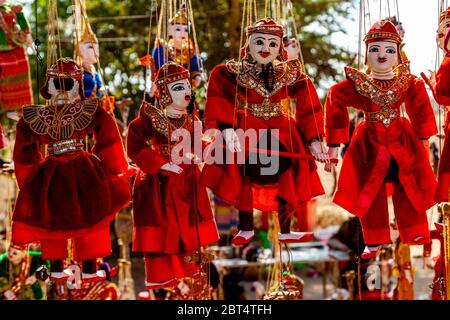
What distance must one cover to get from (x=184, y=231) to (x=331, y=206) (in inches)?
226

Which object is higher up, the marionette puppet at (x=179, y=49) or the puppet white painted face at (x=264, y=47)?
the marionette puppet at (x=179, y=49)

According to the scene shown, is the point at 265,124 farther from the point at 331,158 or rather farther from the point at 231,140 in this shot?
the point at 331,158

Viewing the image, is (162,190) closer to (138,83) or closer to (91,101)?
(91,101)

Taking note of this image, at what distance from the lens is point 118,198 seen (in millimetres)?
3420

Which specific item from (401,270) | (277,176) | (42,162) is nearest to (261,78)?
(277,176)

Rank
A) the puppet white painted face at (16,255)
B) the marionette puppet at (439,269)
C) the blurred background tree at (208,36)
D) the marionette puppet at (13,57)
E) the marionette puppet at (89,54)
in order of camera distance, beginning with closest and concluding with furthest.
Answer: the marionette puppet at (439,269), the marionette puppet at (89,54), the marionette puppet at (13,57), the puppet white painted face at (16,255), the blurred background tree at (208,36)

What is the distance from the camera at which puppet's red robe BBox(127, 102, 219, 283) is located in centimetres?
345

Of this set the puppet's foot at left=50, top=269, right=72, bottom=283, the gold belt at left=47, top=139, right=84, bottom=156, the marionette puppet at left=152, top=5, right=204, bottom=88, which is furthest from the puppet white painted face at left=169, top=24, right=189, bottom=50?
the puppet's foot at left=50, top=269, right=72, bottom=283

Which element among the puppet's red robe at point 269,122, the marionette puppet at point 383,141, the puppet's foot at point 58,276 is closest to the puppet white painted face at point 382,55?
the marionette puppet at point 383,141

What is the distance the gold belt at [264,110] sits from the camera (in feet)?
11.2

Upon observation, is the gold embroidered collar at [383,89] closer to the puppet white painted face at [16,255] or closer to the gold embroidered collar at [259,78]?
the gold embroidered collar at [259,78]

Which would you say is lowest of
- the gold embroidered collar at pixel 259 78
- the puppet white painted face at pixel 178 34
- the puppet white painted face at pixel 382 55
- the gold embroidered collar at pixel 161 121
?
the gold embroidered collar at pixel 161 121

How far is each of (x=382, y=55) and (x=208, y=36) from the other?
4387 millimetres

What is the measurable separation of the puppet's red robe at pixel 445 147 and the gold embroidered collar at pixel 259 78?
1.87ft
